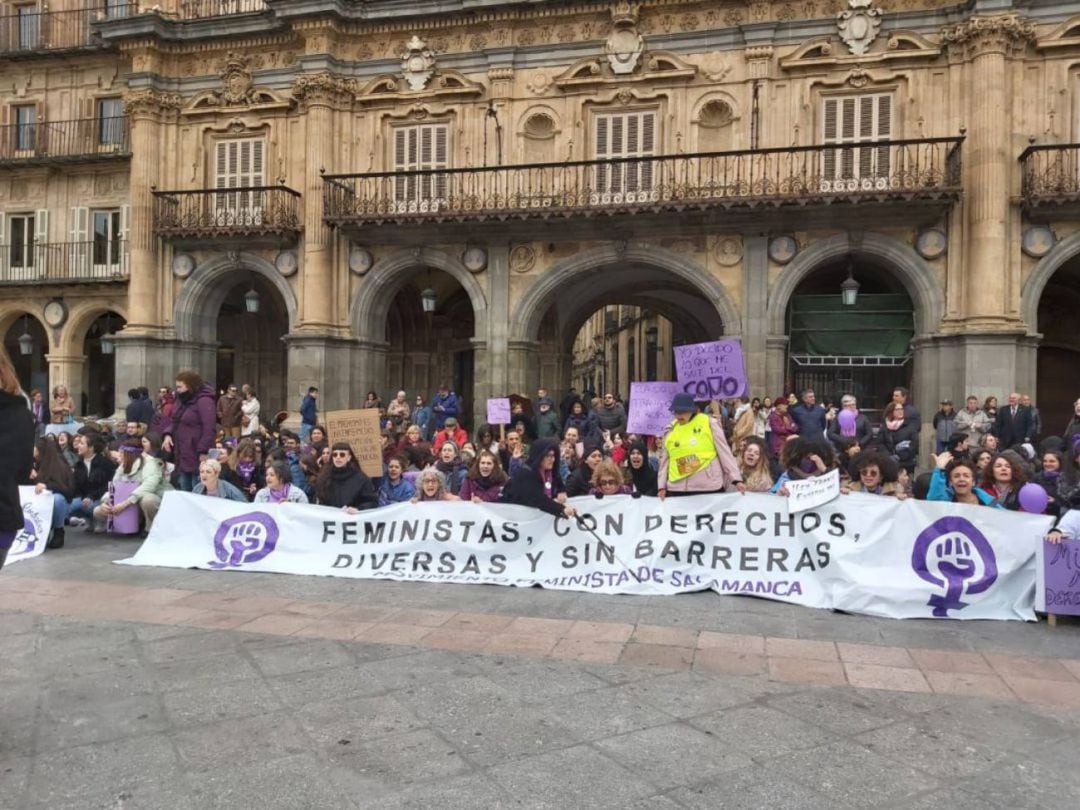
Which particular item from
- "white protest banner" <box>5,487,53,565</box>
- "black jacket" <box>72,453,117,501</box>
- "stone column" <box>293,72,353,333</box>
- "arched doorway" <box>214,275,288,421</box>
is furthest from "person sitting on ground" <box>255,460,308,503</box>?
"arched doorway" <box>214,275,288,421</box>

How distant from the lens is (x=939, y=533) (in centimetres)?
722

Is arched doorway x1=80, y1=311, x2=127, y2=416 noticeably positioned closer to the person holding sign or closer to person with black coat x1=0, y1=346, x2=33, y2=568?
the person holding sign

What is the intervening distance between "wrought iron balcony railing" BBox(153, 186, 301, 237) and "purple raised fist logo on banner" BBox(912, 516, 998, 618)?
16.7m

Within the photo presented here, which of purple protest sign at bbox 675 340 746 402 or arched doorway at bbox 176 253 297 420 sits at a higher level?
arched doorway at bbox 176 253 297 420

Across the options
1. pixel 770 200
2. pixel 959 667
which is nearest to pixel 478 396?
pixel 770 200

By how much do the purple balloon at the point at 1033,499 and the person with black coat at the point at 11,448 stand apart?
764cm

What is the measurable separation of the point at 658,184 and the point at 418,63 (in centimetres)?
666

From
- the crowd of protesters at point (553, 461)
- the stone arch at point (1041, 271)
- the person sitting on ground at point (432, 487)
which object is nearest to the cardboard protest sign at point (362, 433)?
the crowd of protesters at point (553, 461)

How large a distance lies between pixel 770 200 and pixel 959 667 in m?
13.0

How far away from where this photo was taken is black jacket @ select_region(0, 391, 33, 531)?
13.4 feet

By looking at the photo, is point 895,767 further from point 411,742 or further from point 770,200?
point 770,200

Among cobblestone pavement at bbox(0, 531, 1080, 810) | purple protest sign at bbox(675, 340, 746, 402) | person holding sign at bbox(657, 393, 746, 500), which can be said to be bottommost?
cobblestone pavement at bbox(0, 531, 1080, 810)

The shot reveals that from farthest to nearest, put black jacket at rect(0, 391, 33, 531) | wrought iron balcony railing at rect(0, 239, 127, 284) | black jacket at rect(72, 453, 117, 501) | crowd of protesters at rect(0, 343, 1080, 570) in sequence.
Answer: wrought iron balcony railing at rect(0, 239, 127, 284), black jacket at rect(72, 453, 117, 501), crowd of protesters at rect(0, 343, 1080, 570), black jacket at rect(0, 391, 33, 531)

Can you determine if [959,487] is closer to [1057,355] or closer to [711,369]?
[711,369]
